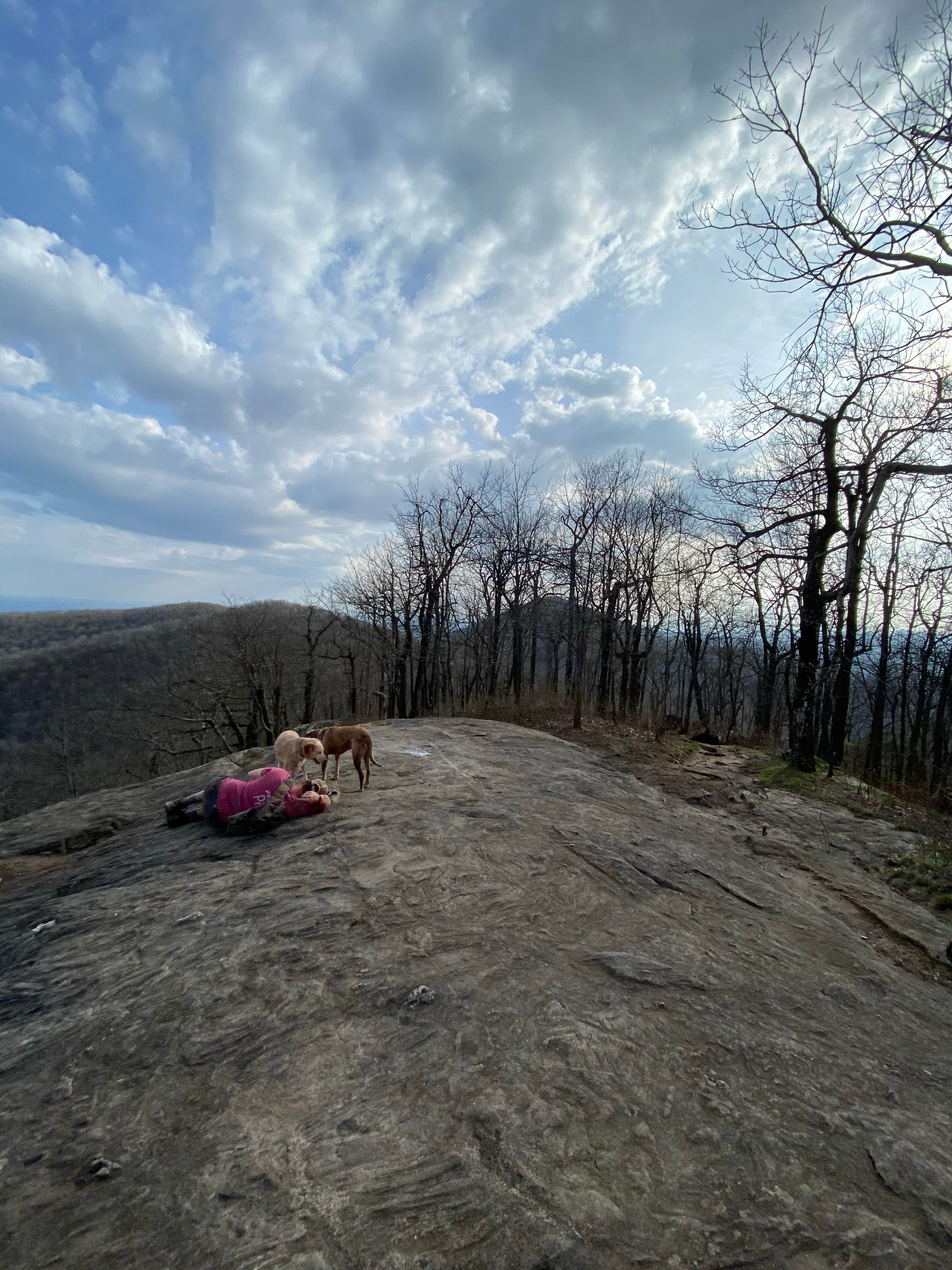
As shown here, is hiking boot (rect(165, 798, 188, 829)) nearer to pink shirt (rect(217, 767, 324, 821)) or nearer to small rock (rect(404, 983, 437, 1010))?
pink shirt (rect(217, 767, 324, 821))

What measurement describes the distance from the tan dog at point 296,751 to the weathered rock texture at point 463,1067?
118 cm

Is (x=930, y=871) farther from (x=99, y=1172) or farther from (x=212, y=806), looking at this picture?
(x=212, y=806)

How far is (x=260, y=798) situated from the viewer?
4.96 metres

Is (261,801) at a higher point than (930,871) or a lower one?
higher

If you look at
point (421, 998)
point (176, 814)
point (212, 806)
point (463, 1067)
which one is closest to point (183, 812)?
point (176, 814)

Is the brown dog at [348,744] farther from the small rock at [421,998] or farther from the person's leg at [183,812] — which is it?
the small rock at [421,998]

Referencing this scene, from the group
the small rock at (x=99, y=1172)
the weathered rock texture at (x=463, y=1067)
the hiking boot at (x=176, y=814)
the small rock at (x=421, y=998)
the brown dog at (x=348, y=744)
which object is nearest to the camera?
the weathered rock texture at (x=463, y=1067)

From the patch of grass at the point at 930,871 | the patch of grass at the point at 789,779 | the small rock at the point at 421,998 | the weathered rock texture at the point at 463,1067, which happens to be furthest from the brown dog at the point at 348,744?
the patch of grass at the point at 789,779

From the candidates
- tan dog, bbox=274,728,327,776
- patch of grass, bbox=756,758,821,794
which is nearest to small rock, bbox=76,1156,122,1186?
tan dog, bbox=274,728,327,776

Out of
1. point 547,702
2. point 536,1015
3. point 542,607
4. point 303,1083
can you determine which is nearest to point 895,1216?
point 536,1015

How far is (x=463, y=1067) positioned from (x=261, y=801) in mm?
3376

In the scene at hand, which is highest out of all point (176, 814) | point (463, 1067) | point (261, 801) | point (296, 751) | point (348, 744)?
point (348, 744)

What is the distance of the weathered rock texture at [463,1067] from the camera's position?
1.66 meters

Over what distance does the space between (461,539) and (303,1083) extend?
18.3 meters
